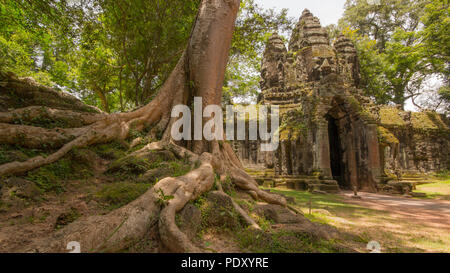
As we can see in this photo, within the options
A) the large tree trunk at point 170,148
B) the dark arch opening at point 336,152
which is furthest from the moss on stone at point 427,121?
the large tree trunk at point 170,148

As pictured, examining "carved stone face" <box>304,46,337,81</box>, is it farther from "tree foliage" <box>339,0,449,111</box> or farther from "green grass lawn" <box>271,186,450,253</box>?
"green grass lawn" <box>271,186,450,253</box>

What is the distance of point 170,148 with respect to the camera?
15.2 ft

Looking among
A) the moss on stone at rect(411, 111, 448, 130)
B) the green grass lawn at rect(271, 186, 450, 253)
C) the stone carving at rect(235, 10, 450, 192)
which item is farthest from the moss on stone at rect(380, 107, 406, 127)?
the green grass lawn at rect(271, 186, 450, 253)

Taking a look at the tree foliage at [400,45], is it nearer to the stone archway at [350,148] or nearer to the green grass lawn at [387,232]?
the stone archway at [350,148]

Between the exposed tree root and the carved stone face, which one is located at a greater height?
the carved stone face

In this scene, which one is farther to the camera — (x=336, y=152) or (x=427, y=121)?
(x=427, y=121)

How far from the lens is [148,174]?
3611mm

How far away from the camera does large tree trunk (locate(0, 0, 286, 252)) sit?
2119 millimetres

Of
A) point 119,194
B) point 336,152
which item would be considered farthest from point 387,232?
point 336,152

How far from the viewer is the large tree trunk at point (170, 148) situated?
2119mm

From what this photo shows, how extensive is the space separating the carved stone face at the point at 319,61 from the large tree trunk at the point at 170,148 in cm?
1512

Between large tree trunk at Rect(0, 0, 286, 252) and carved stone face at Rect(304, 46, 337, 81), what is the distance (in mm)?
15116

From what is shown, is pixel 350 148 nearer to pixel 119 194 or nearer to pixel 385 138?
pixel 385 138

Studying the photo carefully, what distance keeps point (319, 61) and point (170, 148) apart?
721 inches
